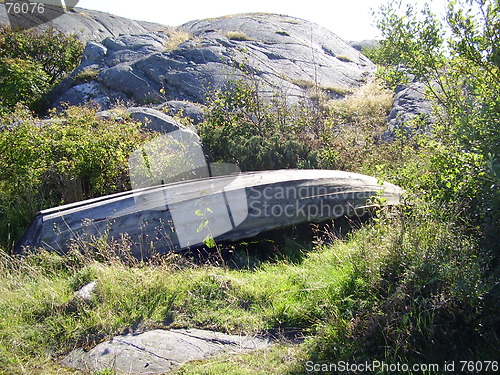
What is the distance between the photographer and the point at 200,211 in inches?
228

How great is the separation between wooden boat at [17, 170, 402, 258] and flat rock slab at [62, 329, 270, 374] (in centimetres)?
147

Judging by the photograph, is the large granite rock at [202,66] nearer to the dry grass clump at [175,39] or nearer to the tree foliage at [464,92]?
the dry grass clump at [175,39]

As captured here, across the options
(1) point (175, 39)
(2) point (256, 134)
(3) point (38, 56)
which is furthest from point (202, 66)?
(3) point (38, 56)

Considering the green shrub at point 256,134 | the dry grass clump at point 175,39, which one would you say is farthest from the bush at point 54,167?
the dry grass clump at point 175,39

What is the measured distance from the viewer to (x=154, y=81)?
1497 cm

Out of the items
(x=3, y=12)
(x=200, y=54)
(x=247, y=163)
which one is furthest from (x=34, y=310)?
(x=3, y=12)

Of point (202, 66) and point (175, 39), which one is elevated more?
point (175, 39)

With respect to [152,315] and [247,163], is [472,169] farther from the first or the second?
[247,163]

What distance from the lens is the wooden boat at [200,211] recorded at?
18.1ft

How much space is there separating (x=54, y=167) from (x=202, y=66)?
9310 millimetres

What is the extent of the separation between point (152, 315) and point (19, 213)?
12.9 feet

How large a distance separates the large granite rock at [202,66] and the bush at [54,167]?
12.5 ft

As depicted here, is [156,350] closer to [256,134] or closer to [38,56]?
[256,134]

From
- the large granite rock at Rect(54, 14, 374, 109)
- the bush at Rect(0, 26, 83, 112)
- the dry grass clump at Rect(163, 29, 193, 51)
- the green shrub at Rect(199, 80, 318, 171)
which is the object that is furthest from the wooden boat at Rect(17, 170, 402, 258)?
the dry grass clump at Rect(163, 29, 193, 51)
